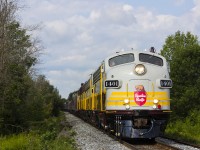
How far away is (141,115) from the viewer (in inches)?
615

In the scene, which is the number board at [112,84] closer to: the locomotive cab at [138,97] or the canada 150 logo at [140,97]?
the locomotive cab at [138,97]

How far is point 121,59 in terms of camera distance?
16.8m

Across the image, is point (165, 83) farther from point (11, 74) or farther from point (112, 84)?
point (11, 74)

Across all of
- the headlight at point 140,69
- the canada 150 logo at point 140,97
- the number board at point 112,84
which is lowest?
the canada 150 logo at point 140,97

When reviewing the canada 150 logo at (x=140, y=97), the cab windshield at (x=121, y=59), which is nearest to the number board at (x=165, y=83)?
the canada 150 logo at (x=140, y=97)

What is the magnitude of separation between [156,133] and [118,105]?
6.23ft

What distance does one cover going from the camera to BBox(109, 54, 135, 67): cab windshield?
16672 mm

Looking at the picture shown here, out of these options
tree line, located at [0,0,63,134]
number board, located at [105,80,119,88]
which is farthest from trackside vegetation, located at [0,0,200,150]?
number board, located at [105,80,119,88]

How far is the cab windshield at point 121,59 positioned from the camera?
54.7ft

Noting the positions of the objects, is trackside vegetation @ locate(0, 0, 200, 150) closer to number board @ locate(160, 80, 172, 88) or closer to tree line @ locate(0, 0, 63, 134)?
tree line @ locate(0, 0, 63, 134)

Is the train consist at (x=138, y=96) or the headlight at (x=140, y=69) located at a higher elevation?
the headlight at (x=140, y=69)

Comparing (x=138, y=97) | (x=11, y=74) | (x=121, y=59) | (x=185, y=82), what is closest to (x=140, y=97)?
(x=138, y=97)

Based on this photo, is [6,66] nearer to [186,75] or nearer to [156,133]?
[156,133]

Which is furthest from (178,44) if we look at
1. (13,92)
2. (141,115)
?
(141,115)
